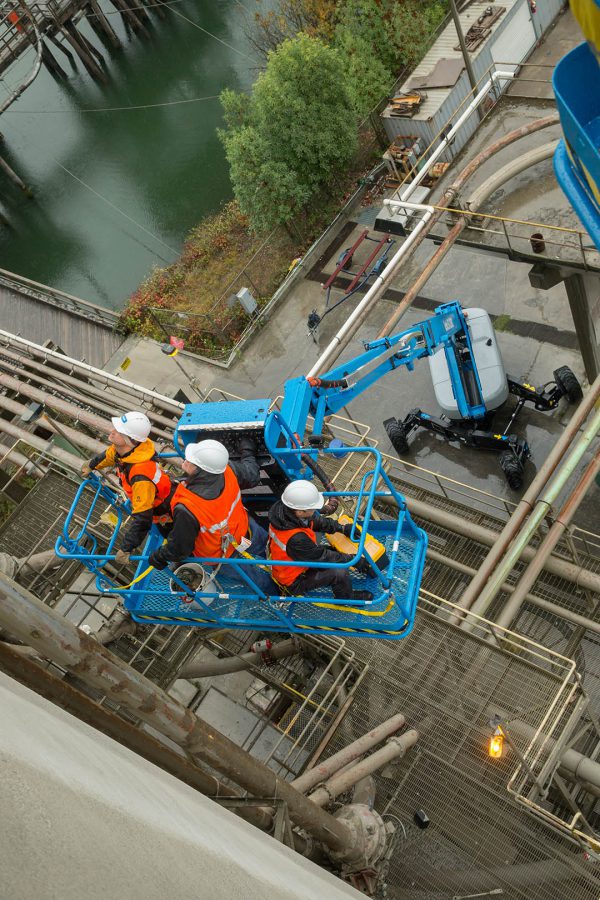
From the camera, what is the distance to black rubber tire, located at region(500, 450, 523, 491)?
19.1 metres

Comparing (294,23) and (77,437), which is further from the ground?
(294,23)

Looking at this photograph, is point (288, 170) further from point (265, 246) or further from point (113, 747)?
point (113, 747)

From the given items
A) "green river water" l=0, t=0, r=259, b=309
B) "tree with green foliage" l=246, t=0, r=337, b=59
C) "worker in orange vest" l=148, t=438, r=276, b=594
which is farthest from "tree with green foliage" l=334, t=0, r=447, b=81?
"worker in orange vest" l=148, t=438, r=276, b=594

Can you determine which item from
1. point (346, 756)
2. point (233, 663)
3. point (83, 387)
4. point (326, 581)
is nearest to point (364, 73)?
point (83, 387)

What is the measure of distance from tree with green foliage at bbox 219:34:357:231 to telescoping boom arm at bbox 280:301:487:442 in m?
11.9

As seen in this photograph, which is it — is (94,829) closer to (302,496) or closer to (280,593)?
(302,496)

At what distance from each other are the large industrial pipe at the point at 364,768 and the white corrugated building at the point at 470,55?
2259 cm

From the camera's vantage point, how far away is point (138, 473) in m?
10.3

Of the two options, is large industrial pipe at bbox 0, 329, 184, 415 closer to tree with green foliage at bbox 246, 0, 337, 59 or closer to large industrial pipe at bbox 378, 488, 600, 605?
large industrial pipe at bbox 378, 488, 600, 605

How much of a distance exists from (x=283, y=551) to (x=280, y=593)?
3.37 feet

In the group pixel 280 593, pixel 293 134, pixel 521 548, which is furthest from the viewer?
pixel 293 134

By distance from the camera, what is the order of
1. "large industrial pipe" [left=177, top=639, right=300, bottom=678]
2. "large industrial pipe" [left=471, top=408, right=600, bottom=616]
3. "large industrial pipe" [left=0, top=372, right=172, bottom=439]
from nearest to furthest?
"large industrial pipe" [left=471, top=408, right=600, bottom=616] → "large industrial pipe" [left=177, top=639, right=300, bottom=678] → "large industrial pipe" [left=0, top=372, right=172, bottom=439]

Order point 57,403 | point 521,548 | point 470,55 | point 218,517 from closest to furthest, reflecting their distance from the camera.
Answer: point 218,517
point 521,548
point 57,403
point 470,55

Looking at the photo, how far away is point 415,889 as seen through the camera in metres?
10.3
